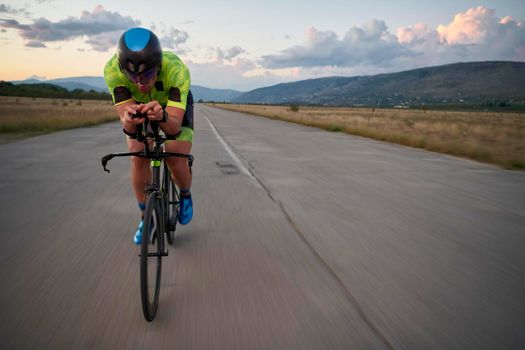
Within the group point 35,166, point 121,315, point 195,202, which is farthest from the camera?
point 35,166

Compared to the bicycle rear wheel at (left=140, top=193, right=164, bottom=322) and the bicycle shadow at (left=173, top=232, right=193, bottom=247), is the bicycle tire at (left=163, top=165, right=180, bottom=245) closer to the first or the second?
the bicycle shadow at (left=173, top=232, right=193, bottom=247)

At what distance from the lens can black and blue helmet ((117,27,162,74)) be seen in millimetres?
2410

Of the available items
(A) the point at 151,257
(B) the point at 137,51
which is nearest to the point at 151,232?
(A) the point at 151,257

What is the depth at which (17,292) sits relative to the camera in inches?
107

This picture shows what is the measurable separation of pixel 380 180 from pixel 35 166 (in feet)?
22.8

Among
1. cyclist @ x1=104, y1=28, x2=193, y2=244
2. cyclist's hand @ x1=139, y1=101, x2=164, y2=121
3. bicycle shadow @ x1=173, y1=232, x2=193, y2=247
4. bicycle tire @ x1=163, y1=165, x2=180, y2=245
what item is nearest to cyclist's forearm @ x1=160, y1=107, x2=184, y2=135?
cyclist @ x1=104, y1=28, x2=193, y2=244

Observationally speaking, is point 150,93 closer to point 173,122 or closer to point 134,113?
point 173,122

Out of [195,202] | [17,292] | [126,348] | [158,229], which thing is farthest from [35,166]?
[126,348]

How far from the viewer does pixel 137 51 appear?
2.40m

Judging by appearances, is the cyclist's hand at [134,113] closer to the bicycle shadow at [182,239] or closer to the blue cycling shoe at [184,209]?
the blue cycling shoe at [184,209]

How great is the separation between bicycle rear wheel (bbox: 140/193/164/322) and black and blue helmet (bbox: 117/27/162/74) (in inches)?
32.6

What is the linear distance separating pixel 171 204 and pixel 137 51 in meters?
1.74

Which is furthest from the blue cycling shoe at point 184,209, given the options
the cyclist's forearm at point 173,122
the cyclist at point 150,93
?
the cyclist's forearm at point 173,122

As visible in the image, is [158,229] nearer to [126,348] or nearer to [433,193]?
[126,348]
